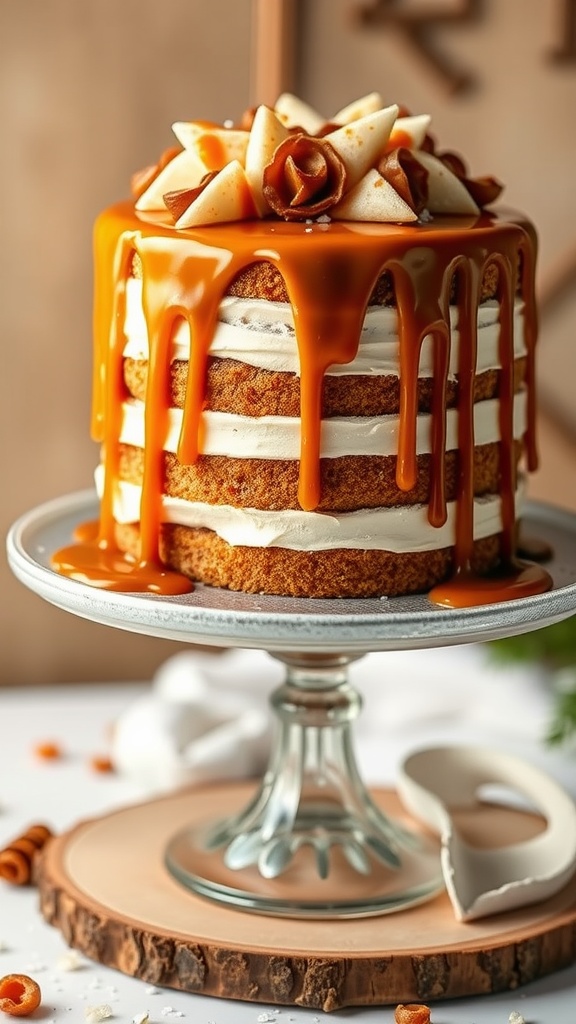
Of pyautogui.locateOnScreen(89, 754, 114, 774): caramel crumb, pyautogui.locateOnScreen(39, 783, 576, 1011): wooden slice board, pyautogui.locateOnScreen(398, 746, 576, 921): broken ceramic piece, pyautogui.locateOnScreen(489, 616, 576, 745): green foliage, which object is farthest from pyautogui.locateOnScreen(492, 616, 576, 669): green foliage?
pyautogui.locateOnScreen(39, 783, 576, 1011): wooden slice board

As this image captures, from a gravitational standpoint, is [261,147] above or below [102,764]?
above

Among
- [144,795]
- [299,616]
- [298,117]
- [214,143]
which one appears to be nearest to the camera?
[299,616]

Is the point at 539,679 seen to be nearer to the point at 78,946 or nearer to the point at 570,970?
the point at 570,970

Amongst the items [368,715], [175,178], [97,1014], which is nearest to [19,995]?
[97,1014]

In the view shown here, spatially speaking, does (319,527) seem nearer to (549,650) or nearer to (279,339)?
(279,339)

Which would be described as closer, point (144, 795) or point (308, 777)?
point (308, 777)

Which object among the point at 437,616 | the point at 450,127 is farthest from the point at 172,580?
the point at 450,127

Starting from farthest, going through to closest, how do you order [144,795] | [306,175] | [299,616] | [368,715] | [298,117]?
[368,715], [144,795], [298,117], [306,175], [299,616]

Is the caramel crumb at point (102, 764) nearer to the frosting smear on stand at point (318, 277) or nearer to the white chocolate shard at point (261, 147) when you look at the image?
the frosting smear on stand at point (318, 277)

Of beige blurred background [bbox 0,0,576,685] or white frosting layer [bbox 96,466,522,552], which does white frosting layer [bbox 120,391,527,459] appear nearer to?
white frosting layer [bbox 96,466,522,552]
